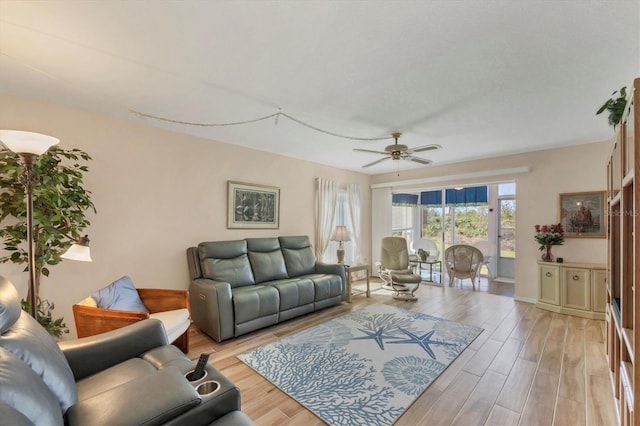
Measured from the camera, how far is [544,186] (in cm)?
426

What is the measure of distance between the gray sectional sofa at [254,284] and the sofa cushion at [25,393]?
1.90 metres

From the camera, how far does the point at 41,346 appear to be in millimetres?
1230

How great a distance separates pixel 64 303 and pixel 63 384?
2.10 m

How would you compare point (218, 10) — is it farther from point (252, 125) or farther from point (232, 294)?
point (232, 294)

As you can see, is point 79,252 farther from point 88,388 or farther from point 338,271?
point 338,271

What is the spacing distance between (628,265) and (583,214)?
3.12 meters

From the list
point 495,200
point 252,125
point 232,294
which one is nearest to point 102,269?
point 232,294

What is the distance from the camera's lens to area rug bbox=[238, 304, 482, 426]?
76.5 inches

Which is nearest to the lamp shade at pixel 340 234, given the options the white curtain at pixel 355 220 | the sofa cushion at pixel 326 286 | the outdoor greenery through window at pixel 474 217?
the white curtain at pixel 355 220

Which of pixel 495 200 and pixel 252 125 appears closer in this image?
pixel 252 125

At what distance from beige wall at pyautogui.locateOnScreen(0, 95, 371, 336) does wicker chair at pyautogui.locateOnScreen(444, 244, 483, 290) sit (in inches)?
155

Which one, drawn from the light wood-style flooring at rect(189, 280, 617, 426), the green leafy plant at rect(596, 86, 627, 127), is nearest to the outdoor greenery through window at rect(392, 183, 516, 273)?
the light wood-style flooring at rect(189, 280, 617, 426)

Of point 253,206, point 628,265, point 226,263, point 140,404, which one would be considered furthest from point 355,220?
point 140,404

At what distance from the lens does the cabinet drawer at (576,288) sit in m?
3.66
